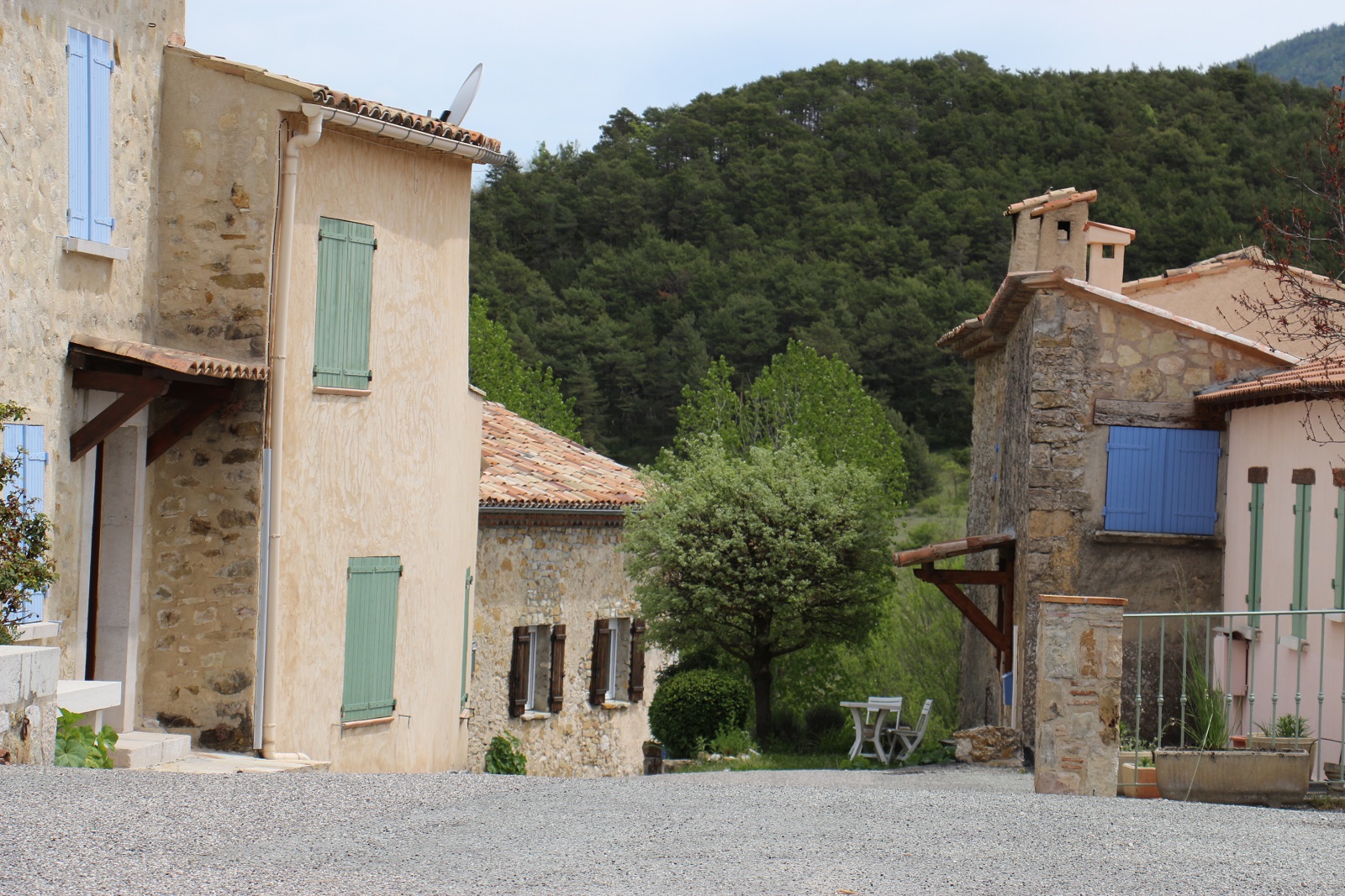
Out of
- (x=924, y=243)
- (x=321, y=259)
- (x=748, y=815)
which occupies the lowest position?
(x=748, y=815)

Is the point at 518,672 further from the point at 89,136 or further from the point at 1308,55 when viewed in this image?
the point at 1308,55

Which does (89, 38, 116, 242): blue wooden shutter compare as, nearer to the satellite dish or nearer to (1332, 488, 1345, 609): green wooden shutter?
the satellite dish

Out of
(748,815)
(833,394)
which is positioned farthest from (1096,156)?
(748,815)

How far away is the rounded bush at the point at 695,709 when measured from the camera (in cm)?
1811

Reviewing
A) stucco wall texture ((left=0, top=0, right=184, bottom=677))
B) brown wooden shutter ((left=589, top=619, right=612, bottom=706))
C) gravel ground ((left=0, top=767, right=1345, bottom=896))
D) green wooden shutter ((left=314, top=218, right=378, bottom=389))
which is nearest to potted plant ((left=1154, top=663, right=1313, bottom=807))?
gravel ground ((left=0, top=767, right=1345, bottom=896))

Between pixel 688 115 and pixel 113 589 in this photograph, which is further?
pixel 688 115

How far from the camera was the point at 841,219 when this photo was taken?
5366 centimetres

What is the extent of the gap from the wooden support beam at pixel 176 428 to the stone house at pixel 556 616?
5962 millimetres

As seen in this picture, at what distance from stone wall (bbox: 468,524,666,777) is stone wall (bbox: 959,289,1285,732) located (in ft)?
21.6

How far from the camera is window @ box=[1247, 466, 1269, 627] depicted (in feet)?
39.6

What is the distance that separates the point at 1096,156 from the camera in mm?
54062

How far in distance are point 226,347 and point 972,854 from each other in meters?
6.68

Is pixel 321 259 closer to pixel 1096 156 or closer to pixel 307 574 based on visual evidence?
pixel 307 574

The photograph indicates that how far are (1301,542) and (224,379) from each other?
342 inches
